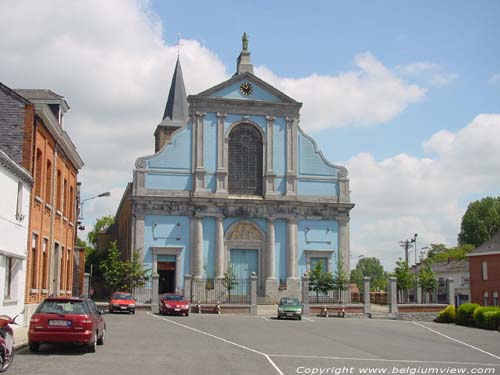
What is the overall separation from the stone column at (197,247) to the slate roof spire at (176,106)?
1952 cm

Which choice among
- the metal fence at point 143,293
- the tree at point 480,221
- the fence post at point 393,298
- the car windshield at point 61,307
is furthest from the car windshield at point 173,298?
the tree at point 480,221

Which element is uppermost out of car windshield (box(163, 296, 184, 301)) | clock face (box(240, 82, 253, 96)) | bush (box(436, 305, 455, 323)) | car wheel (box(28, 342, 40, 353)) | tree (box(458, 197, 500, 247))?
clock face (box(240, 82, 253, 96))

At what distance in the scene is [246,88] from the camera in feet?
174

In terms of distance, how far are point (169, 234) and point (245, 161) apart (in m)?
8.25

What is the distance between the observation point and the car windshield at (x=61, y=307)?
15789 millimetres

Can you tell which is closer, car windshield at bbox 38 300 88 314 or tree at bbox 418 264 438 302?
car windshield at bbox 38 300 88 314

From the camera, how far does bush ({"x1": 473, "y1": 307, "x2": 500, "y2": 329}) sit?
31.8 meters

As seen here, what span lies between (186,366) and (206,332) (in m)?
10.9

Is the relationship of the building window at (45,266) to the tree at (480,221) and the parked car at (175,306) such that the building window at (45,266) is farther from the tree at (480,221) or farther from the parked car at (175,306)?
the tree at (480,221)

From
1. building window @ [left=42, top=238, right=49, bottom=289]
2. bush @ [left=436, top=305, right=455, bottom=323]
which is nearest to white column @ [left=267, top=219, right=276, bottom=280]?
bush @ [left=436, top=305, right=455, bottom=323]

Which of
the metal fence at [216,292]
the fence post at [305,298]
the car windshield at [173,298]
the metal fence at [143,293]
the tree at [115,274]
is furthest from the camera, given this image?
the metal fence at [216,292]

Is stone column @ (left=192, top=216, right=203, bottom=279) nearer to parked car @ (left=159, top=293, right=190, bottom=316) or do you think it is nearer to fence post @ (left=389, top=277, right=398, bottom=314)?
parked car @ (left=159, top=293, right=190, bottom=316)

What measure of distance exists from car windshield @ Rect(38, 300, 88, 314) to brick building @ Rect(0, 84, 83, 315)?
9.02 m

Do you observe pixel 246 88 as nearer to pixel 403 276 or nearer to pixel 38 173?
pixel 403 276
